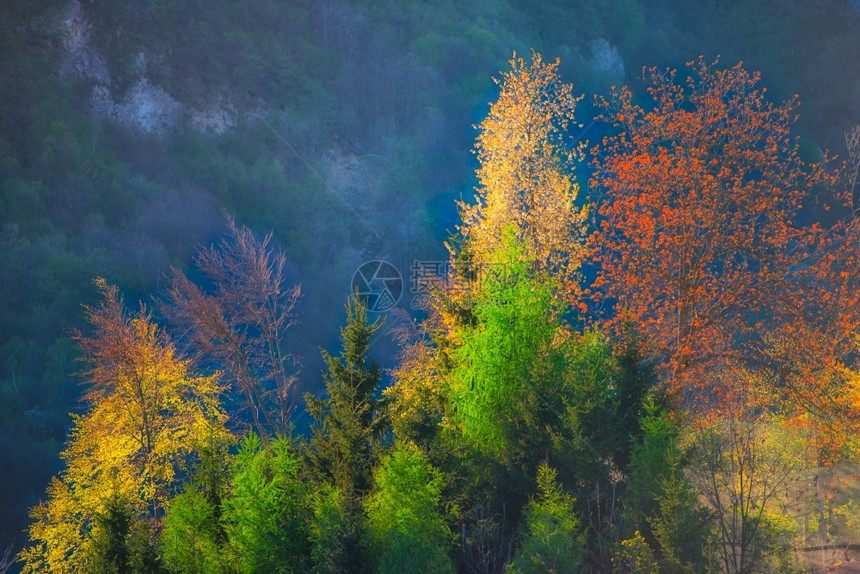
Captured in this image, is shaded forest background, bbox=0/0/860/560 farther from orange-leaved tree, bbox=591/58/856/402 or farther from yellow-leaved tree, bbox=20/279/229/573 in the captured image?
orange-leaved tree, bbox=591/58/856/402

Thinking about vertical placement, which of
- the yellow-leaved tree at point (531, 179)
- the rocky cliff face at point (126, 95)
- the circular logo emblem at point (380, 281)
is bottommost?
the yellow-leaved tree at point (531, 179)

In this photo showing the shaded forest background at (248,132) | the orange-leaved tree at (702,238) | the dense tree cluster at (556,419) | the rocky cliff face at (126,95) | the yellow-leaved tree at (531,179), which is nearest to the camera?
the dense tree cluster at (556,419)

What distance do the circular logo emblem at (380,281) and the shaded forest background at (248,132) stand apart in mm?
881

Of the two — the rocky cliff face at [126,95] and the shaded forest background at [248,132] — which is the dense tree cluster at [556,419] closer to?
the shaded forest background at [248,132]

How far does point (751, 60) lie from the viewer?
8344 cm

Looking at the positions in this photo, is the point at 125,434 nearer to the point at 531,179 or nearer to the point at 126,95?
the point at 531,179

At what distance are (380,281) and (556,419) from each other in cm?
4463

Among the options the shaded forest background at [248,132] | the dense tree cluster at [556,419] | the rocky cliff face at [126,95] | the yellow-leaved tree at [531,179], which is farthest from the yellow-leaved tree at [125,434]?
the rocky cliff face at [126,95]

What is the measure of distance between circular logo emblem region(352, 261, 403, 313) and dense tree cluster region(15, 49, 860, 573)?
34.6 meters

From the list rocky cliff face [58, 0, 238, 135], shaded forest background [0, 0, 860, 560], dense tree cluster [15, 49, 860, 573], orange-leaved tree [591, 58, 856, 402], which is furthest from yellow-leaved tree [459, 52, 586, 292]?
rocky cliff face [58, 0, 238, 135]

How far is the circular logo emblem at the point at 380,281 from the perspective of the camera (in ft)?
192

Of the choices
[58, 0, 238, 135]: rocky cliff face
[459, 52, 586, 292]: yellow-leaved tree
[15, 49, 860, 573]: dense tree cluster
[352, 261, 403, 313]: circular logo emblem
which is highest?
[58, 0, 238, 135]: rocky cliff face

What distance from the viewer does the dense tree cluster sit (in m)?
14.1

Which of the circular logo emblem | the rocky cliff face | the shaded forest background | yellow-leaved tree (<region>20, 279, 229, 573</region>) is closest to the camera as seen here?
yellow-leaved tree (<region>20, 279, 229, 573</region>)
